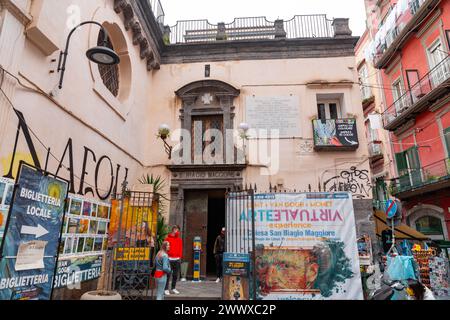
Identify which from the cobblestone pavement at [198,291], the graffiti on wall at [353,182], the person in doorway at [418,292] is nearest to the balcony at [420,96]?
the graffiti on wall at [353,182]

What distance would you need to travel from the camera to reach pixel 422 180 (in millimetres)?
13852

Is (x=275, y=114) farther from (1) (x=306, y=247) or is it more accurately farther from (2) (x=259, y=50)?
(1) (x=306, y=247)

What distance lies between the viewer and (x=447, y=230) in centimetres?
1271

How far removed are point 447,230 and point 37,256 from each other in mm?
15882

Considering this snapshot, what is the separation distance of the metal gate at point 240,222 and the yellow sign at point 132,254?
6.23 ft

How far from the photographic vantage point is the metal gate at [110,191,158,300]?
6098 mm

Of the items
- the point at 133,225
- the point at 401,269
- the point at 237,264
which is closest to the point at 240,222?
the point at 237,264

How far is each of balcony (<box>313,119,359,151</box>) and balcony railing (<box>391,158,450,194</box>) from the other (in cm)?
576

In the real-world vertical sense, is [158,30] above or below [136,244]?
above

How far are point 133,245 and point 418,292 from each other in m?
5.98

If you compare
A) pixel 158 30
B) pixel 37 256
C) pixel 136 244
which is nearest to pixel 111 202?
pixel 136 244
